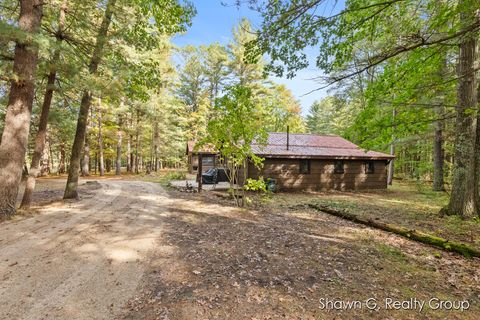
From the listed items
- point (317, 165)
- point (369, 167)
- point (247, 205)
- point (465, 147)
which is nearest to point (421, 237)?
point (465, 147)

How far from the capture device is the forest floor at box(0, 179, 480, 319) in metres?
3.11

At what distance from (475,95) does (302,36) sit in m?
7.58

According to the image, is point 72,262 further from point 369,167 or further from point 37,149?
point 369,167

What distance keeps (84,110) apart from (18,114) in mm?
2798

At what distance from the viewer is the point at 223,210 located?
366 inches

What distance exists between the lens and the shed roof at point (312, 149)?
15.3m

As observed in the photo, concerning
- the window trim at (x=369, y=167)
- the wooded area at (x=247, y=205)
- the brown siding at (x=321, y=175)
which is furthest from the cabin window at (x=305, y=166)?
the wooded area at (x=247, y=205)

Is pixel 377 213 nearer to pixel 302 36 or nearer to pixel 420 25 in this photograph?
pixel 420 25

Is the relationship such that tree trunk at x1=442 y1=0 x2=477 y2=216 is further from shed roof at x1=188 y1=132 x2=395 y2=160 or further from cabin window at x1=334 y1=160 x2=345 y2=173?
cabin window at x1=334 y1=160 x2=345 y2=173

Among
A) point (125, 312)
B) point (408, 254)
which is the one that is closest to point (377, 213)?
point (408, 254)

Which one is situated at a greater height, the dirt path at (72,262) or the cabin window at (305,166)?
the cabin window at (305,166)

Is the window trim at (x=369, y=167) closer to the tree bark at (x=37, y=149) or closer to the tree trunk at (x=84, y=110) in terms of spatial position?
the tree trunk at (x=84, y=110)

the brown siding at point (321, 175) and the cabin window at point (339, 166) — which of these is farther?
the cabin window at point (339, 166)

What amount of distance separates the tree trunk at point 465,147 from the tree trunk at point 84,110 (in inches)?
471
